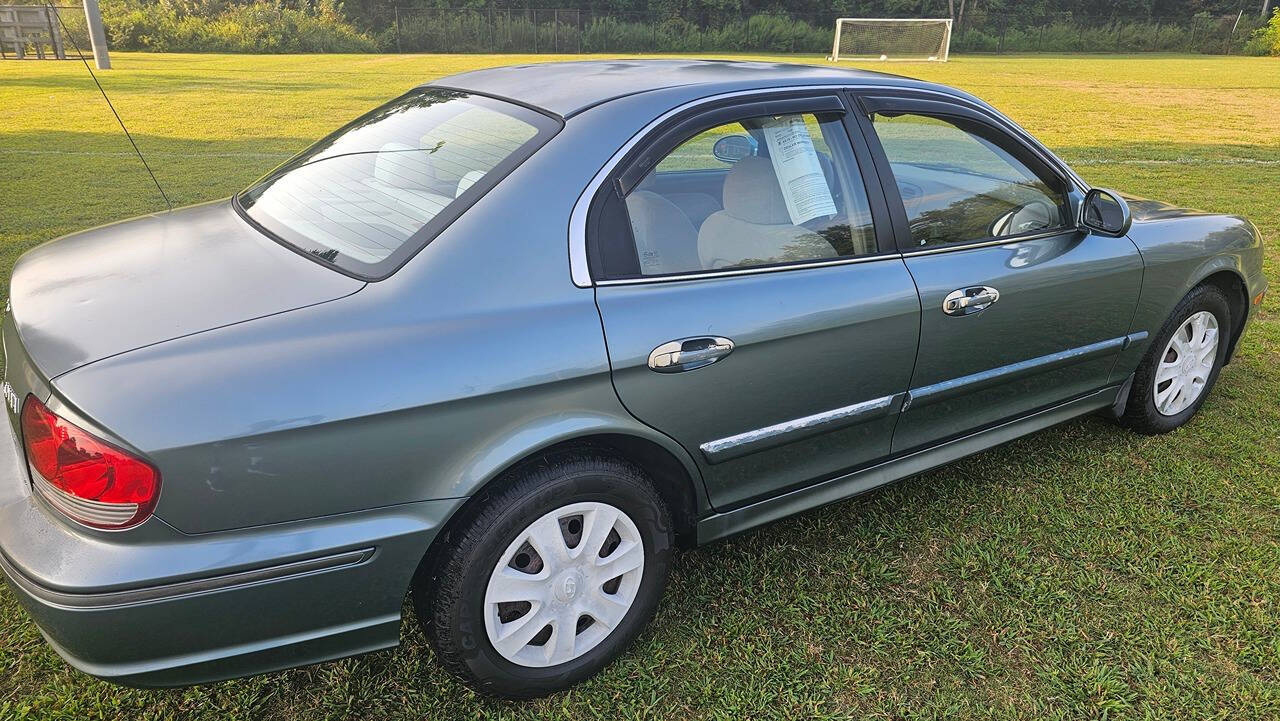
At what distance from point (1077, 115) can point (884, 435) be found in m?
14.8

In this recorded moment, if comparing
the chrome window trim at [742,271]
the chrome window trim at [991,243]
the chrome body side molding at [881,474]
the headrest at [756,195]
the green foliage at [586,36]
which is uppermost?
the headrest at [756,195]

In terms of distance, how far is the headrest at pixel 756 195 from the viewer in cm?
255

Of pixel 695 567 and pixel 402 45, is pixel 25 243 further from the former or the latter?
pixel 402 45

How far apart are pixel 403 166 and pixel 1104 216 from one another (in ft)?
7.77

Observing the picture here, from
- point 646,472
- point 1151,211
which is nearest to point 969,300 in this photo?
point 646,472

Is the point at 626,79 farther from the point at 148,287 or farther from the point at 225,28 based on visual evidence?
the point at 225,28

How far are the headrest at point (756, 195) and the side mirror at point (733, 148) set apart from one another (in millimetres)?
33

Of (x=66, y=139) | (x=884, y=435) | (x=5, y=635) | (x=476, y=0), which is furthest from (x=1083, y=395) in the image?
(x=476, y=0)

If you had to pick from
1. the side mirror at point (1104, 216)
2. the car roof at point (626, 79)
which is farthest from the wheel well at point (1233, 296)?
the car roof at point (626, 79)

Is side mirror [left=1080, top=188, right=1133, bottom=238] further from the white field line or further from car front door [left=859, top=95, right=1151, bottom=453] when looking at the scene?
the white field line

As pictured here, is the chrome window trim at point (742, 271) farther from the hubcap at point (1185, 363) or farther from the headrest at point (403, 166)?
the hubcap at point (1185, 363)

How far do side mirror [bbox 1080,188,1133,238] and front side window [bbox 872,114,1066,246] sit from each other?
3.0 inches

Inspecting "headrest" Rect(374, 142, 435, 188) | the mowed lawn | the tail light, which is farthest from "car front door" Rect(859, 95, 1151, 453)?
the tail light

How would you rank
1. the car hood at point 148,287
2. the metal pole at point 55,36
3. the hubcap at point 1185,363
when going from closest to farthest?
the car hood at point 148,287 → the hubcap at point 1185,363 → the metal pole at point 55,36
